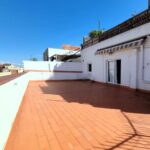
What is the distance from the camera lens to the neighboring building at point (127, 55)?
8828 mm

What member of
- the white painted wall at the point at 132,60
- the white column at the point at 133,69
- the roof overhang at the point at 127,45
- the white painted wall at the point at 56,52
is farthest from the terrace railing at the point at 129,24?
the white painted wall at the point at 56,52

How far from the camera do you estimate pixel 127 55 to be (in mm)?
10531

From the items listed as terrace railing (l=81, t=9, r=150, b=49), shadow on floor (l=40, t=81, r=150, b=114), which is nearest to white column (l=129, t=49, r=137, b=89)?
shadow on floor (l=40, t=81, r=150, b=114)

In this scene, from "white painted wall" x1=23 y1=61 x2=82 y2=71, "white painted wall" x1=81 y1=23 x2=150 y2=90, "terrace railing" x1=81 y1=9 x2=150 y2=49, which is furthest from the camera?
"white painted wall" x1=23 y1=61 x2=82 y2=71

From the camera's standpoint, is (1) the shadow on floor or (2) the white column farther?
(2) the white column

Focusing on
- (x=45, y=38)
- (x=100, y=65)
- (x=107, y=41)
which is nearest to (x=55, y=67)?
(x=100, y=65)

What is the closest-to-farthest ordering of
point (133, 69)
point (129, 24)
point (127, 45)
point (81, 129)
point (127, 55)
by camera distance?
point (81, 129)
point (133, 69)
point (127, 45)
point (129, 24)
point (127, 55)

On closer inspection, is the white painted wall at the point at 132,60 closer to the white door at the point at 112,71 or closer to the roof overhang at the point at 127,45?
the roof overhang at the point at 127,45

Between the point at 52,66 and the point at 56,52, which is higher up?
the point at 56,52

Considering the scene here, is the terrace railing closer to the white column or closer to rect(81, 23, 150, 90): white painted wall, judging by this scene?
rect(81, 23, 150, 90): white painted wall

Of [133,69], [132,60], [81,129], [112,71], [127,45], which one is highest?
[127,45]

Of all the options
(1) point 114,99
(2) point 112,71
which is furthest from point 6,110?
(2) point 112,71

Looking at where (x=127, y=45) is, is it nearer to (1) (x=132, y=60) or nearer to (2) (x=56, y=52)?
(1) (x=132, y=60)

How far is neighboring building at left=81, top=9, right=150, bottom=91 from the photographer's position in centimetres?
883
